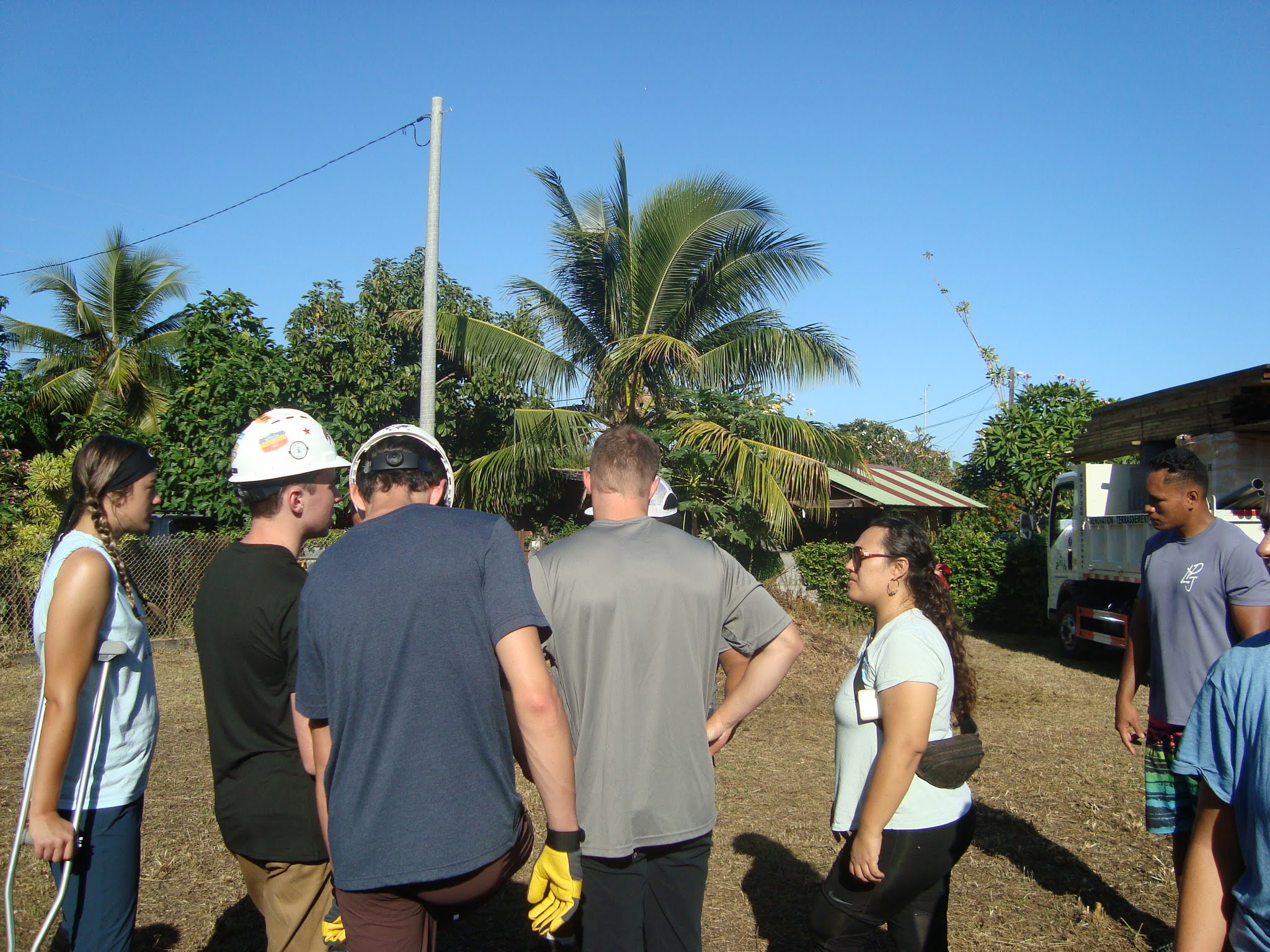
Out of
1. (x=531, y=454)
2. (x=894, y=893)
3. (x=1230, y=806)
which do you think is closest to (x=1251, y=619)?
(x=894, y=893)

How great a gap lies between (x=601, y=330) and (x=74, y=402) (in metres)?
12.5

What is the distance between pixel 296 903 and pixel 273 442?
125cm

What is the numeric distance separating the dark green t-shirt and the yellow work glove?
655mm

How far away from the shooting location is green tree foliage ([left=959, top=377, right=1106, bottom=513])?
17.4 m

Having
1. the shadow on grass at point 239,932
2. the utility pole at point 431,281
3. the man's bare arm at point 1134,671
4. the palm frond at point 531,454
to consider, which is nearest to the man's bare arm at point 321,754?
the shadow on grass at point 239,932

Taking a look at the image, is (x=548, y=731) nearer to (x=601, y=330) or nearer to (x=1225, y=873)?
(x=1225, y=873)

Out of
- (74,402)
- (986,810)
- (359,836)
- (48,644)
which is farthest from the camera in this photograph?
(74,402)

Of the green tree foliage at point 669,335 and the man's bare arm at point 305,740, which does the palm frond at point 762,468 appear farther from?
the man's bare arm at point 305,740

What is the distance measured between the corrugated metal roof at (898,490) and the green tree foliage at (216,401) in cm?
869

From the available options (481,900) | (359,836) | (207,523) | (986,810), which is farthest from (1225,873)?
(207,523)

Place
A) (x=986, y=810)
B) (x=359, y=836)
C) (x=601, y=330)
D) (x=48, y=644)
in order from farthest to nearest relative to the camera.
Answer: (x=601, y=330) → (x=986, y=810) → (x=48, y=644) → (x=359, y=836)

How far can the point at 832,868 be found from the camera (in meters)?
2.82

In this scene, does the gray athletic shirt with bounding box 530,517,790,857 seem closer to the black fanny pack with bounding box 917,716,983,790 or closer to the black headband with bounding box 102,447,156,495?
the black fanny pack with bounding box 917,716,983,790

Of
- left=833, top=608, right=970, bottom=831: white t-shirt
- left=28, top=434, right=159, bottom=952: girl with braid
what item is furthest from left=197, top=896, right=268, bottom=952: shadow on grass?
left=833, top=608, right=970, bottom=831: white t-shirt
